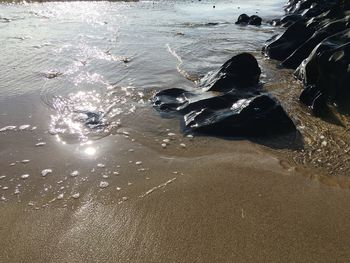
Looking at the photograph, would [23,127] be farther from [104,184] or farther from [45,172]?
[104,184]

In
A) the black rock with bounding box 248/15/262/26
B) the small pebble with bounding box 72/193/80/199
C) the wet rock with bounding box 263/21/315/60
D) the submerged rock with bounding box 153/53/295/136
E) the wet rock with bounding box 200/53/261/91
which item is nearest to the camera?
the small pebble with bounding box 72/193/80/199

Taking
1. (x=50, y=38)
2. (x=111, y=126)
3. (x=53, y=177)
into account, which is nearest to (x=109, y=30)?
(x=50, y=38)

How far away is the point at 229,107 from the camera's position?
6906 mm

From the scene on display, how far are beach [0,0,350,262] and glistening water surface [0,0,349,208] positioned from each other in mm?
28

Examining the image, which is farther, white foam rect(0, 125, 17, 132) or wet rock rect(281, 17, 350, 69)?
wet rock rect(281, 17, 350, 69)

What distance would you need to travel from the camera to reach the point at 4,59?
11.0m

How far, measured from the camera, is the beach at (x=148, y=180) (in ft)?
12.7

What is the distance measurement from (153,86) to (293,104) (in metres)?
3.25

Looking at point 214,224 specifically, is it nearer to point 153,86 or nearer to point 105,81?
point 153,86

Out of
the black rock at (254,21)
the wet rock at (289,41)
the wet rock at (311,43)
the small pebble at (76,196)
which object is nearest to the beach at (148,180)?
the small pebble at (76,196)

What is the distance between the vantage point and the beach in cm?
387

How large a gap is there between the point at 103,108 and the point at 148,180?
9.42ft

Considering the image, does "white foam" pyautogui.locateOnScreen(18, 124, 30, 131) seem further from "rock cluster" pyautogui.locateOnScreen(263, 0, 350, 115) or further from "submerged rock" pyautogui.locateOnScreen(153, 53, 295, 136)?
"rock cluster" pyautogui.locateOnScreen(263, 0, 350, 115)

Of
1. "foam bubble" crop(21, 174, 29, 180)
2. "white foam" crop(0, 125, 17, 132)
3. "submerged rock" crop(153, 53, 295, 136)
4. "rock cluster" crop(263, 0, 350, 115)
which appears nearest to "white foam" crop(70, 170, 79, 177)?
"foam bubble" crop(21, 174, 29, 180)
